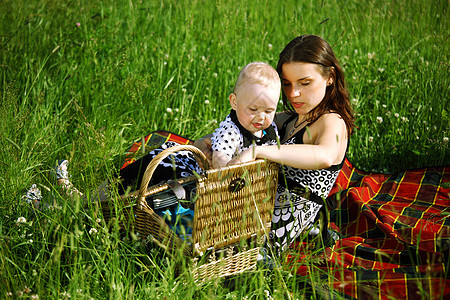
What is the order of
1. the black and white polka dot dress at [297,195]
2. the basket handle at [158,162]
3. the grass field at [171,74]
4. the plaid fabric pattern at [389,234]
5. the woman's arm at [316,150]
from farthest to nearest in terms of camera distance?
the grass field at [171,74]
the black and white polka dot dress at [297,195]
the plaid fabric pattern at [389,234]
the woman's arm at [316,150]
the basket handle at [158,162]

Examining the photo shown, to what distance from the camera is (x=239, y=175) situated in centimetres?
237

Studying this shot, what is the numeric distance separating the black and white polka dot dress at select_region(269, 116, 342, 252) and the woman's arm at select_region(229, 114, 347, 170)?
106mm

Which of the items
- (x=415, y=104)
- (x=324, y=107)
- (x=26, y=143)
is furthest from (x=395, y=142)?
(x=26, y=143)

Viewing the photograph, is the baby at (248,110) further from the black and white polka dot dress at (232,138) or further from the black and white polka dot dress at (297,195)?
the black and white polka dot dress at (297,195)

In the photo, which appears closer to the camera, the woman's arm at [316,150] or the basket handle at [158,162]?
the basket handle at [158,162]

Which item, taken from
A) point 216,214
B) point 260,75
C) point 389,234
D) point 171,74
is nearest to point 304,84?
point 260,75

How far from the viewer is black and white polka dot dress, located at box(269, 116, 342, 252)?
2.74 metres

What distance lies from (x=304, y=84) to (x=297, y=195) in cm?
63

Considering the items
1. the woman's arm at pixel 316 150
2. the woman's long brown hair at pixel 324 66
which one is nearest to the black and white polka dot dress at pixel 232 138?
the woman's arm at pixel 316 150

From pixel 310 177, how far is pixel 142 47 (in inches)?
96.6

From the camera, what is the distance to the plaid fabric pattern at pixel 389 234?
2551 mm

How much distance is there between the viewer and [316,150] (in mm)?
2566

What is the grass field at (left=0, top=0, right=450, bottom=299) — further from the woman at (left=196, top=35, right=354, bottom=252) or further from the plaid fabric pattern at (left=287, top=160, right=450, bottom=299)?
the woman at (left=196, top=35, right=354, bottom=252)

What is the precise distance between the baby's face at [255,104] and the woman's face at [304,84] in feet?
0.87
